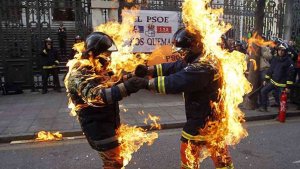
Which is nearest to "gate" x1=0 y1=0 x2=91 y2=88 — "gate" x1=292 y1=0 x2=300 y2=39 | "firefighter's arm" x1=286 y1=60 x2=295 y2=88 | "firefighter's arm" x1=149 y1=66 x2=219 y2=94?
"firefighter's arm" x1=286 y1=60 x2=295 y2=88

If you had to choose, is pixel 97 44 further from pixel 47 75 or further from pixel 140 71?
pixel 47 75

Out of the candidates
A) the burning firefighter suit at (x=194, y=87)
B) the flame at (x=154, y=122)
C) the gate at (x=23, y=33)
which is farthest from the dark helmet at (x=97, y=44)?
the gate at (x=23, y=33)

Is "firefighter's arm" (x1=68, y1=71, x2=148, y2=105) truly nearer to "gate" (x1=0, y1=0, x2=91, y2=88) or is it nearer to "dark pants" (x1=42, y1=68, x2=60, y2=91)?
"dark pants" (x1=42, y1=68, x2=60, y2=91)

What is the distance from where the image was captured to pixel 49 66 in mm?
11625

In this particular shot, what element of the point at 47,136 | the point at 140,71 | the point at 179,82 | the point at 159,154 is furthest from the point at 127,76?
the point at 47,136

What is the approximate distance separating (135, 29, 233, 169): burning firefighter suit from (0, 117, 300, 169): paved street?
1.78m

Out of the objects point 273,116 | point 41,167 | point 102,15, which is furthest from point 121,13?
point 41,167

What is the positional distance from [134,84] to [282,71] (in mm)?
6777

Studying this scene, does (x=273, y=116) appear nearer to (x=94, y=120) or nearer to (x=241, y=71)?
(x=241, y=71)

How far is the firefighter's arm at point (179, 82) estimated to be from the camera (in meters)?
3.21

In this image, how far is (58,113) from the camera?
28.7 feet

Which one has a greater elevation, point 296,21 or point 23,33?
point 296,21

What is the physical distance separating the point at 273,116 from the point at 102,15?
22.0 ft

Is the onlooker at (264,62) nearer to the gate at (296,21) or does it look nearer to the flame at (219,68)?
the gate at (296,21)
